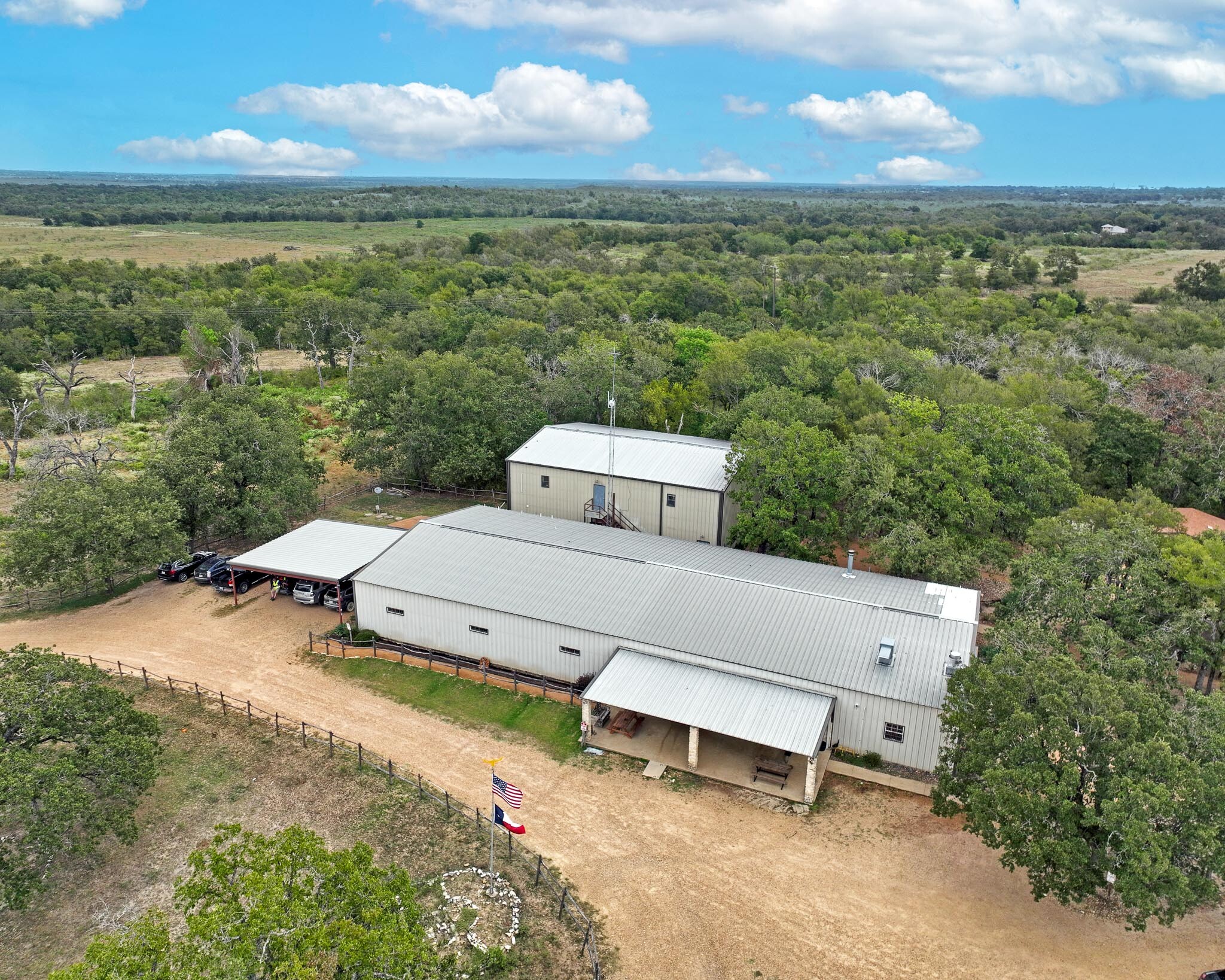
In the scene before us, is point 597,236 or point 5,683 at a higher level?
point 597,236

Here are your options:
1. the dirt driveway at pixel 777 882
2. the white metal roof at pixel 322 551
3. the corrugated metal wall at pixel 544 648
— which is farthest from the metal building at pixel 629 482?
the dirt driveway at pixel 777 882

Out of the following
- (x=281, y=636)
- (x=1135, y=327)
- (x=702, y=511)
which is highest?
(x=1135, y=327)

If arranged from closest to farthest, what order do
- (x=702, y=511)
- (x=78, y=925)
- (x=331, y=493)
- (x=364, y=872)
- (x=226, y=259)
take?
(x=364, y=872), (x=78, y=925), (x=702, y=511), (x=331, y=493), (x=226, y=259)

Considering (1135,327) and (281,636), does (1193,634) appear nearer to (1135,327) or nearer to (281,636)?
(281,636)

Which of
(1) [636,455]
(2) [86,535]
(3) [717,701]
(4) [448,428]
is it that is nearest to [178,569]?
(2) [86,535]

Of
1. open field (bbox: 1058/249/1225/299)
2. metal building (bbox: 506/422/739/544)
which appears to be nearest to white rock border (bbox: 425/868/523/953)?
metal building (bbox: 506/422/739/544)

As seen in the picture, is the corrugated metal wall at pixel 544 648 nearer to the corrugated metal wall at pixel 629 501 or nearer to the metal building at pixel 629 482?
the corrugated metal wall at pixel 629 501

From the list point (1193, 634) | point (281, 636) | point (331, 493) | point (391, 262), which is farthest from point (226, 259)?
point (1193, 634)
